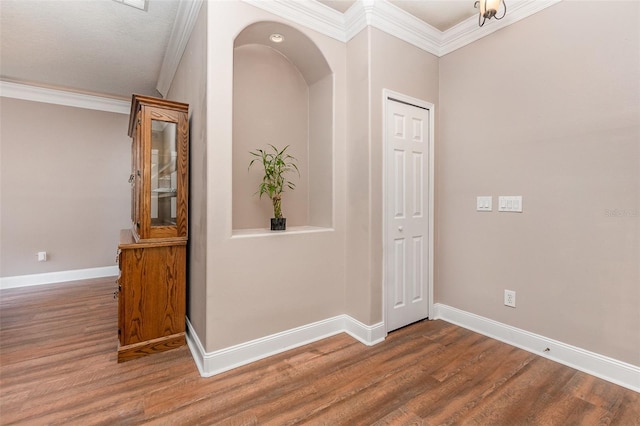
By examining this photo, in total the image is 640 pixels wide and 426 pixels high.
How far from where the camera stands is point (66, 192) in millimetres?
4223

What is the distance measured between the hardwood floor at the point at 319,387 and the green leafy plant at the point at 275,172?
1.22 m

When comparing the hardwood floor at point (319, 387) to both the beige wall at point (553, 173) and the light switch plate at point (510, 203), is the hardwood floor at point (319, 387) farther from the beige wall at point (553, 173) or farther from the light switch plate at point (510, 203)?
the light switch plate at point (510, 203)

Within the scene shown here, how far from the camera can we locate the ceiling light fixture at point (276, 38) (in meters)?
2.43

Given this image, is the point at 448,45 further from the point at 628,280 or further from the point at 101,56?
the point at 101,56

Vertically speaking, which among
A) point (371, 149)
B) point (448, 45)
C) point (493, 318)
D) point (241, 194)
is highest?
point (448, 45)

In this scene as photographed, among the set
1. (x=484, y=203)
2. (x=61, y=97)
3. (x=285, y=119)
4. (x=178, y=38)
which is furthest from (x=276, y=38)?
(x=61, y=97)

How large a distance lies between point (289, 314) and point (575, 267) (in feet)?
6.96

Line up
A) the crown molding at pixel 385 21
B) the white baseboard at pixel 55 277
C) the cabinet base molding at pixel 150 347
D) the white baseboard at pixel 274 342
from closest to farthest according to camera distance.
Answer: the white baseboard at pixel 274 342, the cabinet base molding at pixel 150 347, the crown molding at pixel 385 21, the white baseboard at pixel 55 277

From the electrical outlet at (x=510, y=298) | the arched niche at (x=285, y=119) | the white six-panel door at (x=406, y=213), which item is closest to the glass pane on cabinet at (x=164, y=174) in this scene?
the arched niche at (x=285, y=119)

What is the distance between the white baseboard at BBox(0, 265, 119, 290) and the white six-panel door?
439 cm

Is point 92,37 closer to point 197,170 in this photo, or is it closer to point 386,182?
point 197,170

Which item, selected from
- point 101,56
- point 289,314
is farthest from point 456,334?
point 101,56

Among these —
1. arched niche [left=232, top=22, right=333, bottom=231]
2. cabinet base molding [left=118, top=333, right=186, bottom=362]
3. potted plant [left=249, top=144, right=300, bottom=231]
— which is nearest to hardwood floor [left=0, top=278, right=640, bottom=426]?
cabinet base molding [left=118, top=333, right=186, bottom=362]

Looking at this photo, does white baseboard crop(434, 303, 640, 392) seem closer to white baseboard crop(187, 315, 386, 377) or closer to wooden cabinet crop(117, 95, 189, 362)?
white baseboard crop(187, 315, 386, 377)
